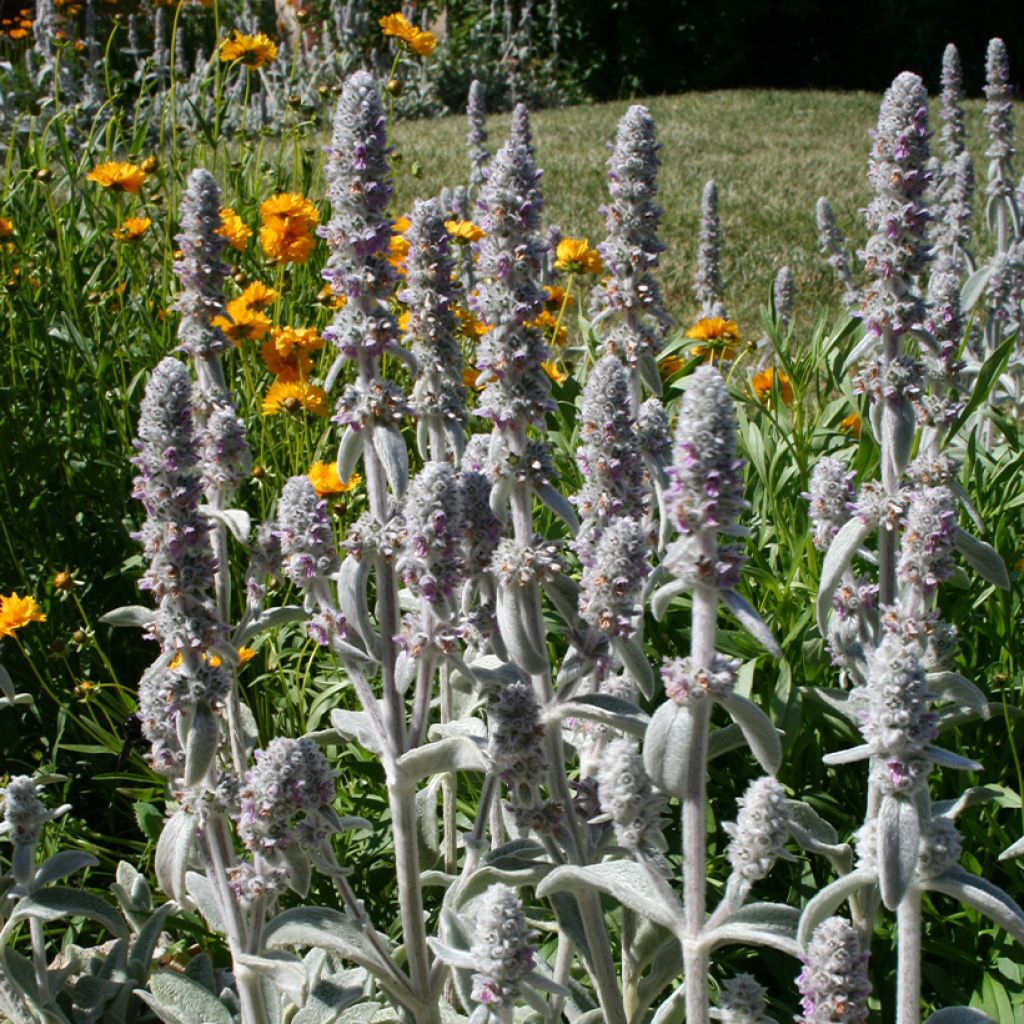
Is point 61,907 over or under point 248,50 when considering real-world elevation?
under

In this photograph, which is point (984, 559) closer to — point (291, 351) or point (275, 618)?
point (275, 618)

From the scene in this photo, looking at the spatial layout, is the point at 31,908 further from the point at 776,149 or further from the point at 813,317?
the point at 776,149

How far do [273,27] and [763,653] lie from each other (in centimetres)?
1786

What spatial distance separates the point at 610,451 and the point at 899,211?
30.1 inches

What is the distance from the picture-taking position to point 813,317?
841 centimetres

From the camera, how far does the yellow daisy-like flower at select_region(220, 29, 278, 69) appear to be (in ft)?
15.9

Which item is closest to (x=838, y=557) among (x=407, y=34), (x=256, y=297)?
(x=256, y=297)

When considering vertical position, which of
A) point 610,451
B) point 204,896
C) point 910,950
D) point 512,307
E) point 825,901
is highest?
point 512,307

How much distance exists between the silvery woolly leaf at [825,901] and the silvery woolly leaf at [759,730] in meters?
0.17

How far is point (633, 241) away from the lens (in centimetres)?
315

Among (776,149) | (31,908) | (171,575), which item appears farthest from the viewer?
(776,149)

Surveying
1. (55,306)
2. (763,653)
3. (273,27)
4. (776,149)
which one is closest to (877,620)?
(763,653)

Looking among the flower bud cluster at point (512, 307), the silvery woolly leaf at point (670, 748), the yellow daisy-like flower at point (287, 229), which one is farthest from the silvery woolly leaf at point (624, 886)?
the yellow daisy-like flower at point (287, 229)

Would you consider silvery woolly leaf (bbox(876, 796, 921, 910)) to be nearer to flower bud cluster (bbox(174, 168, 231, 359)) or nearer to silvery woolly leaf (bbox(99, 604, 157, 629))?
silvery woolly leaf (bbox(99, 604, 157, 629))
